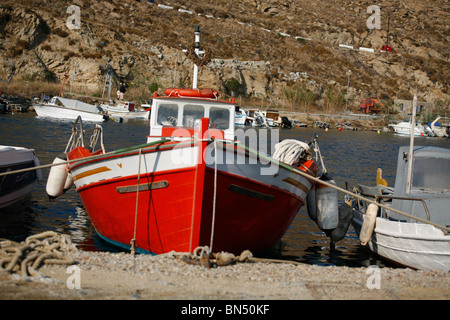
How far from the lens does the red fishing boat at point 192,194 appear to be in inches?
343

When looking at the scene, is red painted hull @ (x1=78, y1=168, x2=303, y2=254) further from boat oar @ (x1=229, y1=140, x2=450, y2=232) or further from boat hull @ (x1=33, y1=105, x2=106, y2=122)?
boat hull @ (x1=33, y1=105, x2=106, y2=122)

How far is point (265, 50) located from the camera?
288 feet

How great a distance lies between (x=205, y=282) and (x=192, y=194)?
7.24 ft

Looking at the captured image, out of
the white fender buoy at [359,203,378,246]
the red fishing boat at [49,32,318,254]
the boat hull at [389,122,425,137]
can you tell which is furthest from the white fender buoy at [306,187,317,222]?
the boat hull at [389,122,425,137]

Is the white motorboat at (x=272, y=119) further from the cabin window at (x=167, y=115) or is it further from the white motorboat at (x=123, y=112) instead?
the cabin window at (x=167, y=115)

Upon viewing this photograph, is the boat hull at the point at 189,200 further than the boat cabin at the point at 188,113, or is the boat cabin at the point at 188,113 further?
the boat cabin at the point at 188,113

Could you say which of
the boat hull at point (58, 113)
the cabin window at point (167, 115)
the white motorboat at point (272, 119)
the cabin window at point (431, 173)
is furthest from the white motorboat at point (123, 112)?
the cabin window at point (431, 173)

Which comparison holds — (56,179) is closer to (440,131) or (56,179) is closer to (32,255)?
(32,255)

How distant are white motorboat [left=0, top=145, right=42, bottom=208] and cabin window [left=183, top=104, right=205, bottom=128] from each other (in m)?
4.80

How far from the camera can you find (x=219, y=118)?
1198 cm

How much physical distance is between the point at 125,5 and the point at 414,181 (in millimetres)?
84436

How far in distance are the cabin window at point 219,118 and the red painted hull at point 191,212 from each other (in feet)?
9.06
